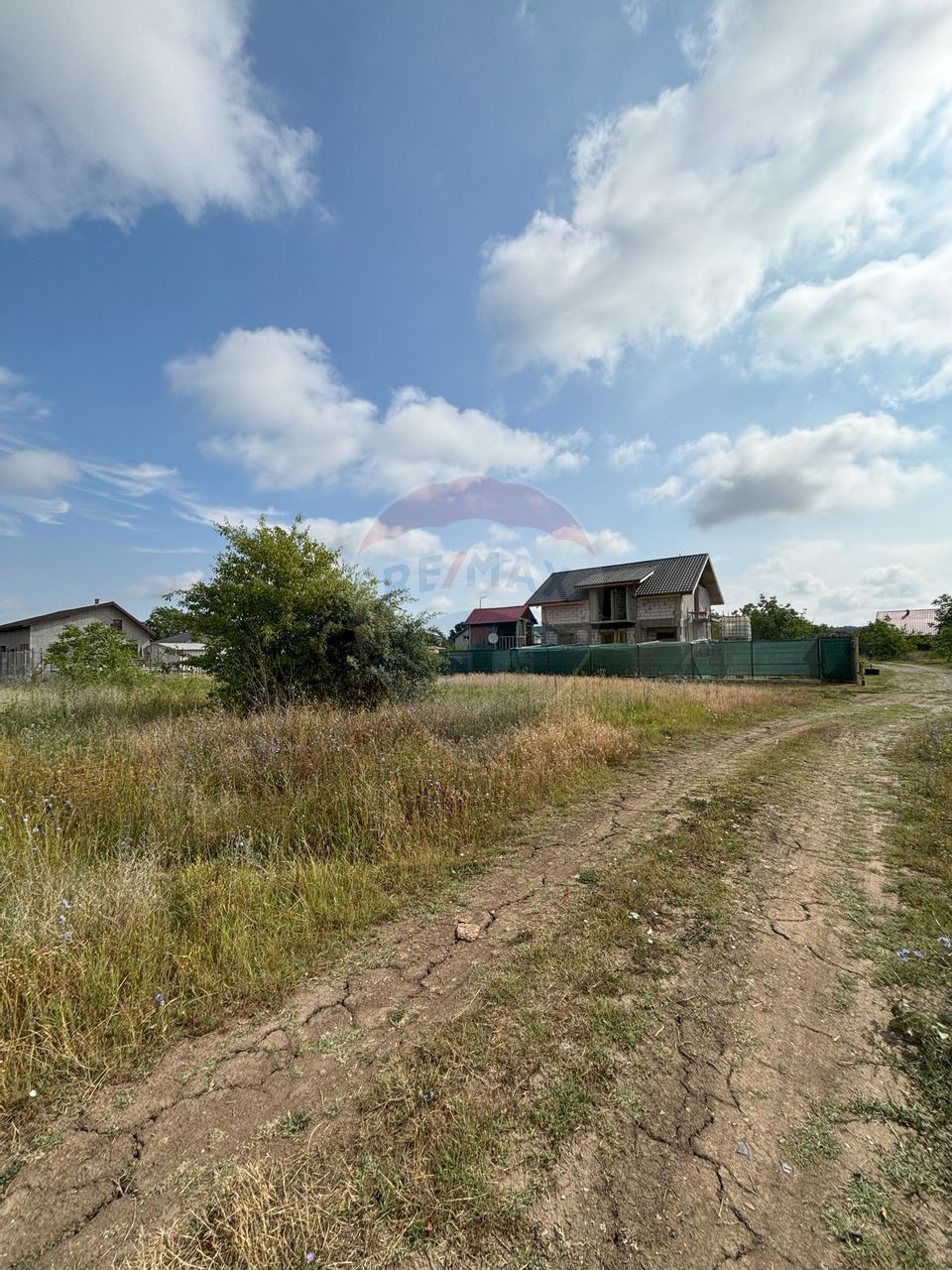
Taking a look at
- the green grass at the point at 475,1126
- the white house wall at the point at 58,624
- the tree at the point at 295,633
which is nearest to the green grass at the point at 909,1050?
the green grass at the point at 475,1126

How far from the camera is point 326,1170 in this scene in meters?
1.57

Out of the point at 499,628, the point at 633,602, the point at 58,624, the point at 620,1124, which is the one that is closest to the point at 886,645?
the point at 633,602

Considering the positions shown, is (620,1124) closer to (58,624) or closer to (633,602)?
(633,602)

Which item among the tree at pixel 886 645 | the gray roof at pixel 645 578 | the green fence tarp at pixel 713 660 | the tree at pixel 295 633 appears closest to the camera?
the tree at pixel 295 633

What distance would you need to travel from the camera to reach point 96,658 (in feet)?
33.1

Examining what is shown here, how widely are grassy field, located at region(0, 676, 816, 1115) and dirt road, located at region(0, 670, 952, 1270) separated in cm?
35

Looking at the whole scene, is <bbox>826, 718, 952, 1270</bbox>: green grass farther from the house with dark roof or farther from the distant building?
the distant building

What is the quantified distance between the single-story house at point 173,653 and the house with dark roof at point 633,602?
2165cm

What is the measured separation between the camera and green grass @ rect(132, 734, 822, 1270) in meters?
1.37

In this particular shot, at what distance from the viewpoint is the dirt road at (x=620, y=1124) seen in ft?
4.63

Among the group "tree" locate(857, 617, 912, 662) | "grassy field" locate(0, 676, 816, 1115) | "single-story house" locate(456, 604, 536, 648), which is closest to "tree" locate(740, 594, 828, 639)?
"tree" locate(857, 617, 912, 662)

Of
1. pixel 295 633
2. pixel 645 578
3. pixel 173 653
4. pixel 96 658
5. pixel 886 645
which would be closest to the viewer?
pixel 295 633

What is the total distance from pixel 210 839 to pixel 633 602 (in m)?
29.3

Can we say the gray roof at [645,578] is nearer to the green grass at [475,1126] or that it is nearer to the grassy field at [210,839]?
the grassy field at [210,839]
